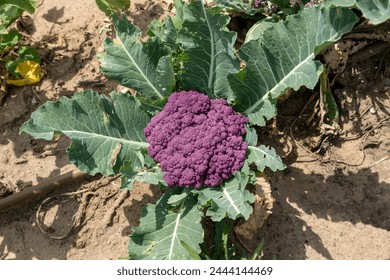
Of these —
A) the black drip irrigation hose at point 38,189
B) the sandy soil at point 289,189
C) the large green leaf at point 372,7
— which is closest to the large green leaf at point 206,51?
the sandy soil at point 289,189

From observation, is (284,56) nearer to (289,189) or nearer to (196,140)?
(196,140)

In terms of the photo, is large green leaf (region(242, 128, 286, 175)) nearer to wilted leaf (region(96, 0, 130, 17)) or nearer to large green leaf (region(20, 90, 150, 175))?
large green leaf (region(20, 90, 150, 175))

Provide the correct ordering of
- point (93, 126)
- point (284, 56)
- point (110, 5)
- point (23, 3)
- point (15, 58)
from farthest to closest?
1. point (15, 58)
2. point (110, 5)
3. point (23, 3)
4. point (93, 126)
5. point (284, 56)

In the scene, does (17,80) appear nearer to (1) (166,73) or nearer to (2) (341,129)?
(1) (166,73)

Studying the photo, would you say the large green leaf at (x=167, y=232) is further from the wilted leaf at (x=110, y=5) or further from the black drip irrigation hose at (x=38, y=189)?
the wilted leaf at (x=110, y=5)

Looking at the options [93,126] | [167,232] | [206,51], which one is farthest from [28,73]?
[167,232]

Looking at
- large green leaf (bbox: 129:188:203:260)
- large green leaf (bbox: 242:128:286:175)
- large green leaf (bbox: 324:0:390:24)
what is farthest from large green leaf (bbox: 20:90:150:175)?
large green leaf (bbox: 324:0:390:24)

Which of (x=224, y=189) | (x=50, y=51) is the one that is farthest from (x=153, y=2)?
(x=224, y=189)
